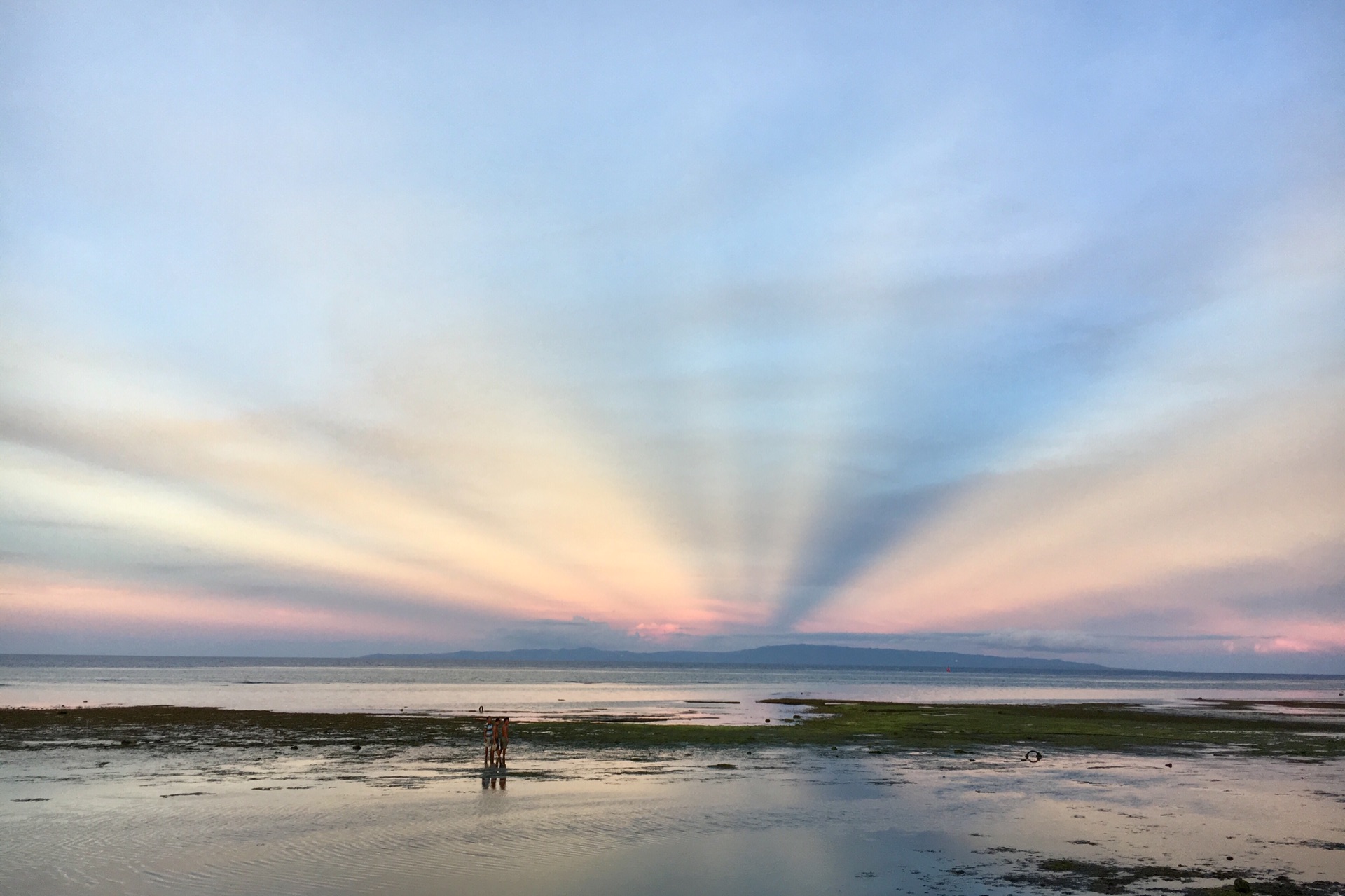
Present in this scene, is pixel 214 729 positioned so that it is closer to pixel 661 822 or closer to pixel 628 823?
pixel 628 823

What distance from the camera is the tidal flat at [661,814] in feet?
61.1

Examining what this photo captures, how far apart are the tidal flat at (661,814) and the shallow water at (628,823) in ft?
0.33

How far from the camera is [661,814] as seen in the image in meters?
25.7

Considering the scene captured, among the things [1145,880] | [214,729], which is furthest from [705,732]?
[1145,880]

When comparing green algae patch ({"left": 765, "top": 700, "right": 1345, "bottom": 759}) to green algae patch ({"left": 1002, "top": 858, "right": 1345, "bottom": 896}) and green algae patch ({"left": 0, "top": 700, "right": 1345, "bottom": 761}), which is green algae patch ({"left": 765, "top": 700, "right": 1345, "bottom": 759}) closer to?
A: green algae patch ({"left": 0, "top": 700, "right": 1345, "bottom": 761})

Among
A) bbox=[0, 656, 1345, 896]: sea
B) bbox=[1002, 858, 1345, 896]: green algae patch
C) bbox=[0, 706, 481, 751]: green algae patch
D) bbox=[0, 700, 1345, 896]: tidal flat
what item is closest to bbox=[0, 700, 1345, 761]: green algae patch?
bbox=[0, 706, 481, 751]: green algae patch

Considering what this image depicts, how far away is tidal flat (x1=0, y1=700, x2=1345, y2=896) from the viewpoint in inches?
733

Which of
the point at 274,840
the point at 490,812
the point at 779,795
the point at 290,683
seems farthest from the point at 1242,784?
the point at 290,683

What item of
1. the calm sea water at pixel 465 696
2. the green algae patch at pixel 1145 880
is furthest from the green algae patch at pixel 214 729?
the green algae patch at pixel 1145 880

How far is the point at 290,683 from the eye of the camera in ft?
422

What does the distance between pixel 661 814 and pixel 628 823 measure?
169 centimetres

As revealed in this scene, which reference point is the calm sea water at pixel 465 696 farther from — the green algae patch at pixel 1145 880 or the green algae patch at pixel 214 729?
the green algae patch at pixel 1145 880

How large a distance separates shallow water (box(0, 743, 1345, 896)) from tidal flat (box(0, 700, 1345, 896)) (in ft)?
0.33

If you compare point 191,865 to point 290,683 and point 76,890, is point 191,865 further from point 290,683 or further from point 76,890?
point 290,683
